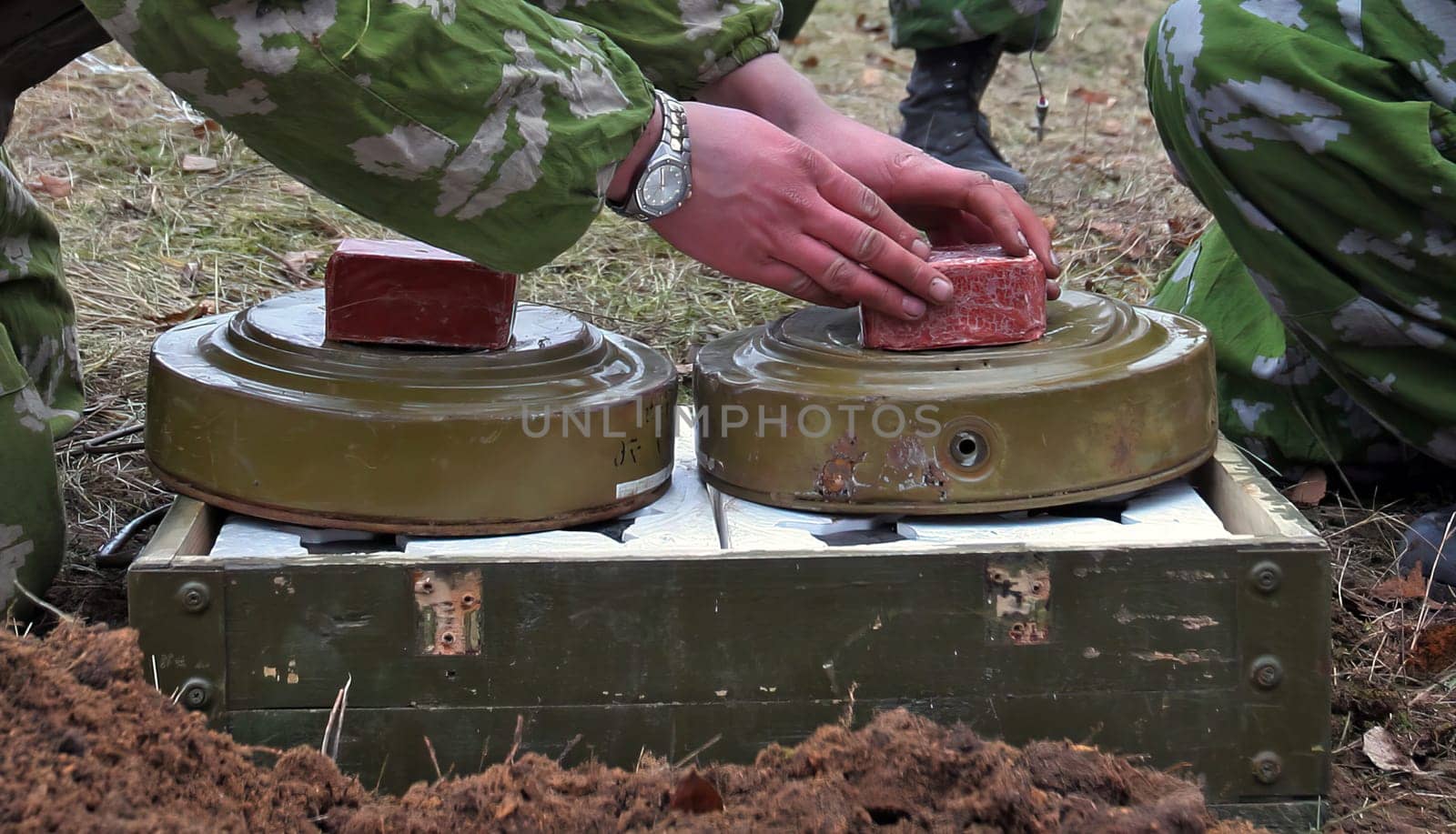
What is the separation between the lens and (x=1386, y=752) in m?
1.97

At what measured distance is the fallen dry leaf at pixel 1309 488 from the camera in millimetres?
2695

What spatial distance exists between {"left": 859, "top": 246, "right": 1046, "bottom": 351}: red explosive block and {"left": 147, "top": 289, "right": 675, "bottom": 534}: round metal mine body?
33 cm

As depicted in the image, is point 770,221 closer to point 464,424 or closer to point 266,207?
point 464,424

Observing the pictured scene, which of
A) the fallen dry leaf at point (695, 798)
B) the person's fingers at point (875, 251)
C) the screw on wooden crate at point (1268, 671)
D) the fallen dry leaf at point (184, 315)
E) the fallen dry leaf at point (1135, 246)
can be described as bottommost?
the fallen dry leaf at point (184, 315)

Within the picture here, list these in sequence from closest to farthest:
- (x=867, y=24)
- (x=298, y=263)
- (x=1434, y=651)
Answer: (x=1434, y=651), (x=298, y=263), (x=867, y=24)

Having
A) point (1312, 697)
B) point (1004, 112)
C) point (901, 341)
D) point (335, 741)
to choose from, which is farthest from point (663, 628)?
point (1004, 112)

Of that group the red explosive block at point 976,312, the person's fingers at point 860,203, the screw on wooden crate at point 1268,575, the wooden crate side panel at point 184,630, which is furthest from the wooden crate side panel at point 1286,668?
the wooden crate side panel at point 184,630

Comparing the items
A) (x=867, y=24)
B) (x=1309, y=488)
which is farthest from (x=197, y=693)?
(x=867, y=24)

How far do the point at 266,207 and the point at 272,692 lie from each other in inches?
115

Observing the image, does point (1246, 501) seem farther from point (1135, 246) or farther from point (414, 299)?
point (1135, 246)

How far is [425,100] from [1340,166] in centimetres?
134

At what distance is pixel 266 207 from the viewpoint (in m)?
4.37

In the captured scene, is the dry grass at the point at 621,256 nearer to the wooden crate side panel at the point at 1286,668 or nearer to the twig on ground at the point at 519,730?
the wooden crate side panel at the point at 1286,668

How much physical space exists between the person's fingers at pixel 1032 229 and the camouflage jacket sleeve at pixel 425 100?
0.59 meters
